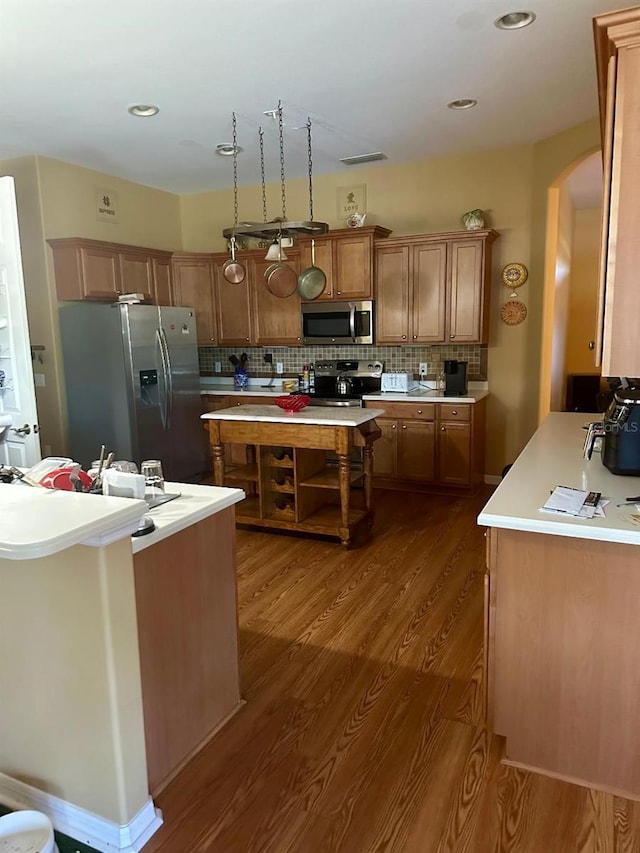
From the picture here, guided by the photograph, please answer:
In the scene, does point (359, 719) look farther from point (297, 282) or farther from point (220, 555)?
point (297, 282)

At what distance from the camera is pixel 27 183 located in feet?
15.3

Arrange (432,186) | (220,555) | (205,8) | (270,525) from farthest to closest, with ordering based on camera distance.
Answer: (432,186)
(270,525)
(205,8)
(220,555)

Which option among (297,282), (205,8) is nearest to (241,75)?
(205,8)

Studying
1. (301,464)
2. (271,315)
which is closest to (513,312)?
(271,315)

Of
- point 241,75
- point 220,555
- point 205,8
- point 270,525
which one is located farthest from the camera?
point 270,525

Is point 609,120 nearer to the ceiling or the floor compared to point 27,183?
nearer to the floor

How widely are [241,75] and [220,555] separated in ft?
8.84

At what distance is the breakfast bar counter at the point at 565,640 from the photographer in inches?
66.4

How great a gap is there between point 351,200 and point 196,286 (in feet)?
5.66

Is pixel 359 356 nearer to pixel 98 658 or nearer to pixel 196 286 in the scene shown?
pixel 196 286

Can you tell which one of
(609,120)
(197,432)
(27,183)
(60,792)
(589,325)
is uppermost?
(27,183)

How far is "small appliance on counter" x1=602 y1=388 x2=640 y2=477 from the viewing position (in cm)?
217

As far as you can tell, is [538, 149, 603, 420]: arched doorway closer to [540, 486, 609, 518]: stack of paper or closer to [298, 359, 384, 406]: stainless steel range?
[298, 359, 384, 406]: stainless steel range

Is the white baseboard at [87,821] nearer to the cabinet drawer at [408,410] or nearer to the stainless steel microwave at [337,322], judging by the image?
the cabinet drawer at [408,410]
